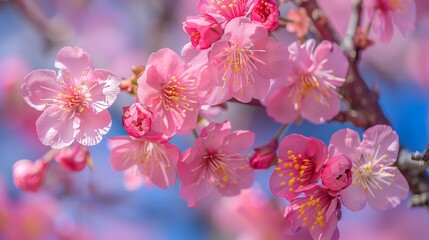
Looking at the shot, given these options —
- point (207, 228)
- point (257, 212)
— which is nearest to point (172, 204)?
point (207, 228)

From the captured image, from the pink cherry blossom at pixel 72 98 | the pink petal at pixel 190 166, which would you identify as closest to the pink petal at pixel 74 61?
the pink cherry blossom at pixel 72 98

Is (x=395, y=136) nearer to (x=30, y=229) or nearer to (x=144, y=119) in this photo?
(x=144, y=119)

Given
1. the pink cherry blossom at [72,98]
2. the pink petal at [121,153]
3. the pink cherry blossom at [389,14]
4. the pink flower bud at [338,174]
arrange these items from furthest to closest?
the pink cherry blossom at [389,14] < the pink petal at [121,153] < the pink cherry blossom at [72,98] < the pink flower bud at [338,174]

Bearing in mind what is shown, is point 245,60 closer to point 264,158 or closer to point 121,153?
point 264,158

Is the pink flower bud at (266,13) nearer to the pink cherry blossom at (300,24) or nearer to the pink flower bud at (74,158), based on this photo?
the pink cherry blossom at (300,24)

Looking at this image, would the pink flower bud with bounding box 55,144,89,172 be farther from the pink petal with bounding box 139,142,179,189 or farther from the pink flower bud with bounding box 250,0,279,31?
the pink flower bud with bounding box 250,0,279,31

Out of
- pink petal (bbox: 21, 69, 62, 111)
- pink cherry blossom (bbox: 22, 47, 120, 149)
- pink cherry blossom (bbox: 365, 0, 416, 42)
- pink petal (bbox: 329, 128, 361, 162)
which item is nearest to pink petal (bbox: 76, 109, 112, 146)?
pink cherry blossom (bbox: 22, 47, 120, 149)
